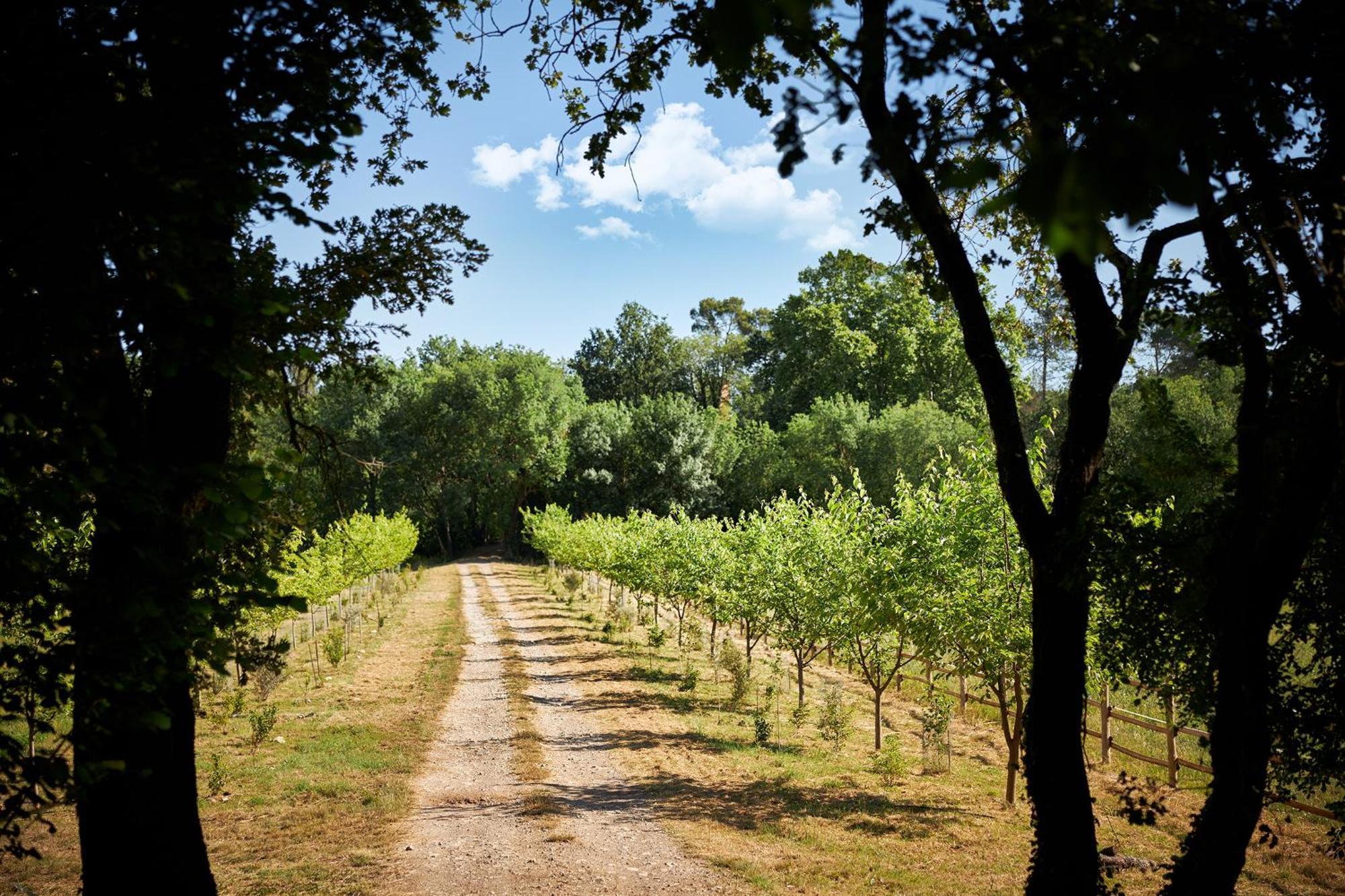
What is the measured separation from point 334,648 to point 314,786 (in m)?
8.55

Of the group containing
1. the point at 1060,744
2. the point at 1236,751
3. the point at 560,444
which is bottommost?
the point at 1060,744

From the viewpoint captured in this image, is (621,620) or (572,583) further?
(572,583)

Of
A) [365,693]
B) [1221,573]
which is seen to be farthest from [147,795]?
[365,693]

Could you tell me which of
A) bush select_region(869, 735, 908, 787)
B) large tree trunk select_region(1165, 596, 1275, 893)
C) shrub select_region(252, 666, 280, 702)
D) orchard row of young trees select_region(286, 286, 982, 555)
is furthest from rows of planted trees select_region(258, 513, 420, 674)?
orchard row of young trees select_region(286, 286, 982, 555)

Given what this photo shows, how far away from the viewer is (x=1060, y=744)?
15.4 feet

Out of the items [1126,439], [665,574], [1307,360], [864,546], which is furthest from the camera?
[1126,439]

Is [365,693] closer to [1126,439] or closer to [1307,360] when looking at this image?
[1307,360]

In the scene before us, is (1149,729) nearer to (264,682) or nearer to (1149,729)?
(1149,729)

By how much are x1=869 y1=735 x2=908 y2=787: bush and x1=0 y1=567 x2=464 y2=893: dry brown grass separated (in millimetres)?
6766

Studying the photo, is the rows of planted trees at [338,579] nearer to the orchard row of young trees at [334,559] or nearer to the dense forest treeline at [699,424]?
the orchard row of young trees at [334,559]

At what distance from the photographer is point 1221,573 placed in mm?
4262

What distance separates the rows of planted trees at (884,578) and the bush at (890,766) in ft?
3.58

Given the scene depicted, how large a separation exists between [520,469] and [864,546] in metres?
40.5

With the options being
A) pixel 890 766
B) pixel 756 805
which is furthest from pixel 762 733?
pixel 756 805
